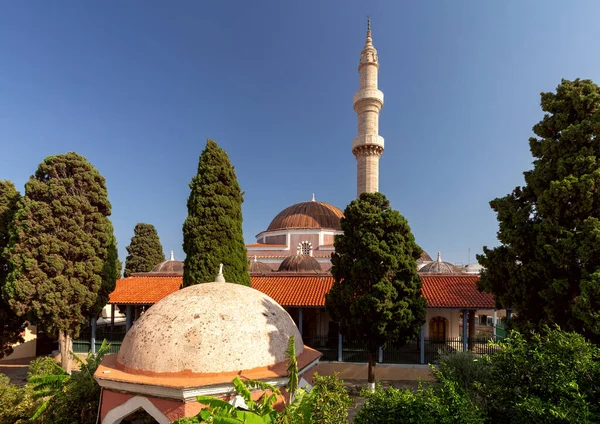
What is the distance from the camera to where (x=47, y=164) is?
13.9 metres

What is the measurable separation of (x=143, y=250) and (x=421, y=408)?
33.7 metres

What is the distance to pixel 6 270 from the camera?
46.2ft

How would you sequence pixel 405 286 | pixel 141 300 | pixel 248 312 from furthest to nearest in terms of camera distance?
pixel 141 300 → pixel 405 286 → pixel 248 312

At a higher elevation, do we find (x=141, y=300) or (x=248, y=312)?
(x=248, y=312)

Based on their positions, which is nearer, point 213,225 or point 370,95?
point 213,225

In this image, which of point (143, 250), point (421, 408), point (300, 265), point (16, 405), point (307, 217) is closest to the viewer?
point (421, 408)

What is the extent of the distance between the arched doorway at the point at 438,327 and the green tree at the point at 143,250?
26911 mm

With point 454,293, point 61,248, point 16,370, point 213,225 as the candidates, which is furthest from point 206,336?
point 16,370

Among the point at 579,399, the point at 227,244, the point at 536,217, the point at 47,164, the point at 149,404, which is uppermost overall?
the point at 47,164

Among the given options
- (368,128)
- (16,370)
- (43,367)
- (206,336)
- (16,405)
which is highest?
(368,128)

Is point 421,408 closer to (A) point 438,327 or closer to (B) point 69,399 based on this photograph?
(B) point 69,399

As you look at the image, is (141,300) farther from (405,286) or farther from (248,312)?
(405,286)

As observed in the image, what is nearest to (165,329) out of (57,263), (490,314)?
(57,263)

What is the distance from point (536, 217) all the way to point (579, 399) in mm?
5012
